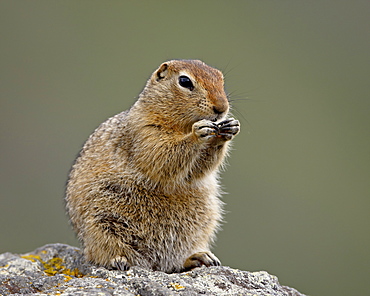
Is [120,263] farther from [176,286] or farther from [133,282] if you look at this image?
[176,286]

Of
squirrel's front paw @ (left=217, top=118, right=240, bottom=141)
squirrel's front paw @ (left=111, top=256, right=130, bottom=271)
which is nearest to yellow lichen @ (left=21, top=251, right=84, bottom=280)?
squirrel's front paw @ (left=111, top=256, right=130, bottom=271)

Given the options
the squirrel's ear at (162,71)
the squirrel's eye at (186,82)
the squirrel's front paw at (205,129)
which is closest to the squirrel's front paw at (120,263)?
the squirrel's front paw at (205,129)

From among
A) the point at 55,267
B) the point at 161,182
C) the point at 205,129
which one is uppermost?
the point at 205,129

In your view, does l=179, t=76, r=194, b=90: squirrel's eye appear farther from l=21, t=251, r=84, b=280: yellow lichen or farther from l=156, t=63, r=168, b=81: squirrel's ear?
l=21, t=251, r=84, b=280: yellow lichen

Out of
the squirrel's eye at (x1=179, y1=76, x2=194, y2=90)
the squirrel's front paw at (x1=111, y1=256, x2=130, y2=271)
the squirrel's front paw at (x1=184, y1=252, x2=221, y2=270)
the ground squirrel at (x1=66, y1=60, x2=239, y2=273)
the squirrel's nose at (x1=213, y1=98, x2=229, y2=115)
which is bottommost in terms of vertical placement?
the squirrel's front paw at (x1=111, y1=256, x2=130, y2=271)

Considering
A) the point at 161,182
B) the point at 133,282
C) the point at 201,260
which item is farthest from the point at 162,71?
the point at 133,282

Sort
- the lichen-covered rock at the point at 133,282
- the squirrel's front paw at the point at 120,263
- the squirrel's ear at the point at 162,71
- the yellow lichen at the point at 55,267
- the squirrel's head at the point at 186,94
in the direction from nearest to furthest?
the lichen-covered rock at the point at 133,282
the squirrel's front paw at the point at 120,263
the squirrel's head at the point at 186,94
the yellow lichen at the point at 55,267
the squirrel's ear at the point at 162,71

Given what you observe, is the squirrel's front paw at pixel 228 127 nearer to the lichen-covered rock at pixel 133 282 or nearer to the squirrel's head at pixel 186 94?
the squirrel's head at pixel 186 94
